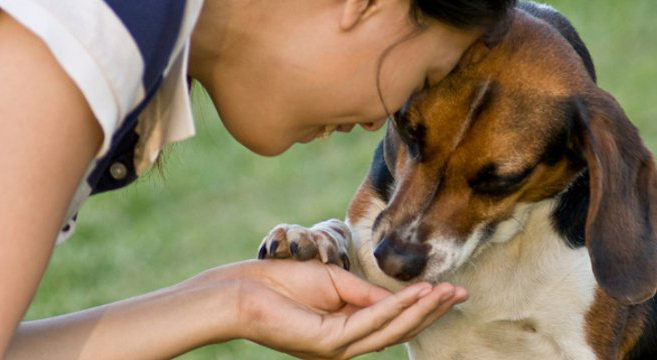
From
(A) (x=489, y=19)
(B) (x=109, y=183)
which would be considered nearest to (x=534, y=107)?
(A) (x=489, y=19)

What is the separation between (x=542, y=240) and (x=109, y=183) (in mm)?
1331

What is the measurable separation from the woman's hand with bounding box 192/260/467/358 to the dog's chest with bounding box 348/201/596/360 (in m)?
0.51

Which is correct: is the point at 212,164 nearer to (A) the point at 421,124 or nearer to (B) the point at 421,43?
(A) the point at 421,124

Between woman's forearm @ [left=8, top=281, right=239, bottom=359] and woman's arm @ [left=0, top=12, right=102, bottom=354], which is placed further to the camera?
woman's forearm @ [left=8, top=281, right=239, bottom=359]

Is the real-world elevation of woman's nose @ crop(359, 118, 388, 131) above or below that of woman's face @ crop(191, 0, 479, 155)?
below

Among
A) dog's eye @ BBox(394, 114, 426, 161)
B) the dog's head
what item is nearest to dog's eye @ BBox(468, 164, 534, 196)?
the dog's head

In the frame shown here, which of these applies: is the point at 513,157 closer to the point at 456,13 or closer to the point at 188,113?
the point at 456,13

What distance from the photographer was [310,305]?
3.15 meters

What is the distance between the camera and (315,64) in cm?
270

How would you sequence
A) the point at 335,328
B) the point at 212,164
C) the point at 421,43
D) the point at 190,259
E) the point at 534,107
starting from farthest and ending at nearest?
the point at 212,164 < the point at 190,259 < the point at 534,107 < the point at 335,328 < the point at 421,43

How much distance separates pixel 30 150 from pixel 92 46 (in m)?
0.21

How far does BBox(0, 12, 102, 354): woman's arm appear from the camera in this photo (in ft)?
7.17

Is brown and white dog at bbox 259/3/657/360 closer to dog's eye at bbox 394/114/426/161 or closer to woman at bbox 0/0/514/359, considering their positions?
dog's eye at bbox 394/114/426/161

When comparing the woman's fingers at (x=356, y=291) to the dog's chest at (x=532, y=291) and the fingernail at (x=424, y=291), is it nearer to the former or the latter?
the fingernail at (x=424, y=291)
